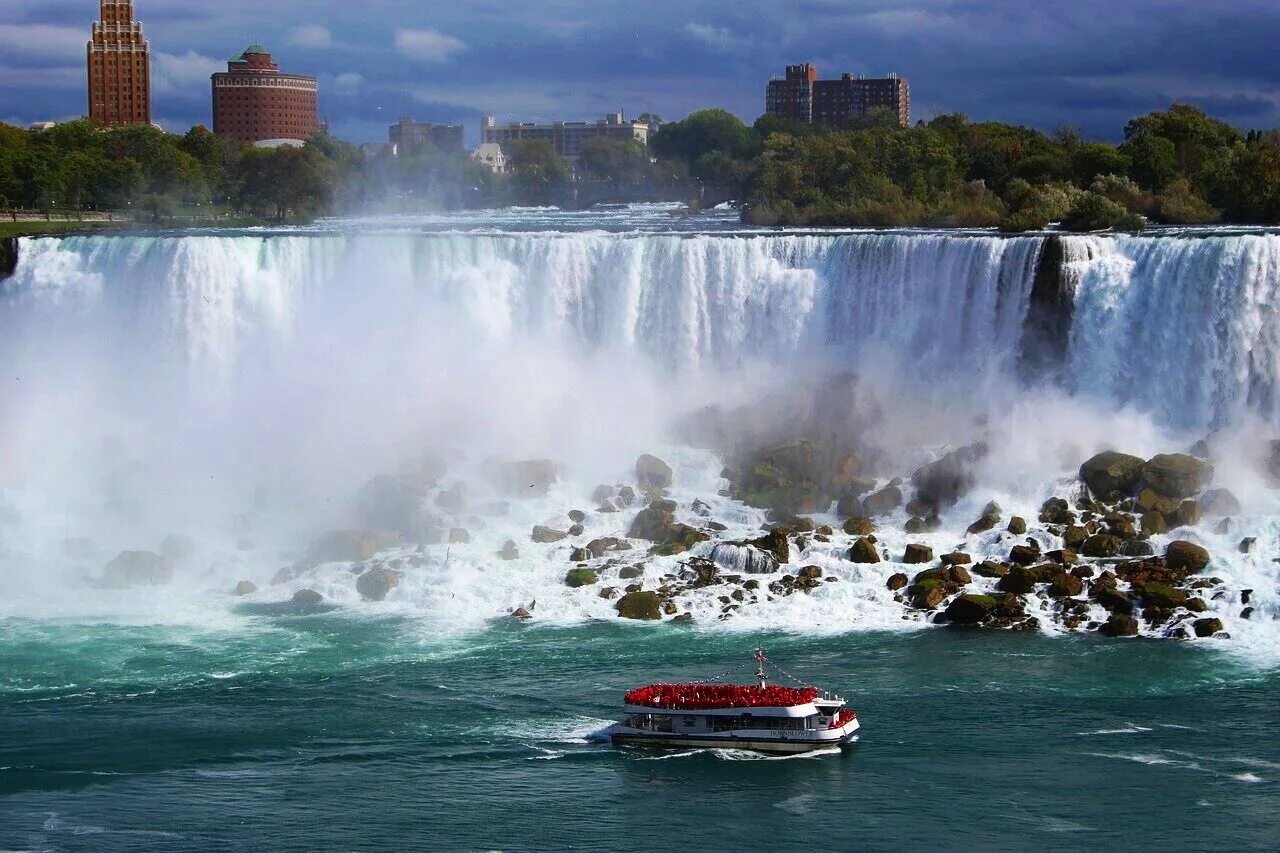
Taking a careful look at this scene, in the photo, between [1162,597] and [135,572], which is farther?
[135,572]

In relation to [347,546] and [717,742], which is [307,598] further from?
[717,742]

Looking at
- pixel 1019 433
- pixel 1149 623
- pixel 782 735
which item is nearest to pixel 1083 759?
pixel 782 735

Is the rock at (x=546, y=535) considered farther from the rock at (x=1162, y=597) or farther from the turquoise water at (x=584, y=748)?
the rock at (x=1162, y=597)

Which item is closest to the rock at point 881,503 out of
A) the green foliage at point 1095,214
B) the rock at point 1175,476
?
the rock at point 1175,476

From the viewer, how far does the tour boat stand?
26.1 metres

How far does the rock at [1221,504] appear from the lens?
117 ft

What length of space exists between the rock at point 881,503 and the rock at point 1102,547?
4677mm

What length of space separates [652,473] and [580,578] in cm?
574

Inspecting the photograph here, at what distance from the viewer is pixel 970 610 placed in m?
32.4

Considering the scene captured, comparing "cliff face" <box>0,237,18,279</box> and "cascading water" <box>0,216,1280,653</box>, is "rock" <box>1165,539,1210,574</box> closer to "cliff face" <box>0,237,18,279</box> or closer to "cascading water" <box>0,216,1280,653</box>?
"cascading water" <box>0,216,1280,653</box>

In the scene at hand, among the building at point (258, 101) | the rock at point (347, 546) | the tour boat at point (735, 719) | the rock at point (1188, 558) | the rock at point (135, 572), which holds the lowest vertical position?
the tour boat at point (735, 719)

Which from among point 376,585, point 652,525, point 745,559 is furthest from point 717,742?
point 652,525

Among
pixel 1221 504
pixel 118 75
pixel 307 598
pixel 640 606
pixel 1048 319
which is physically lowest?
pixel 307 598

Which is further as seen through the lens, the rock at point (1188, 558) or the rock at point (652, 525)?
the rock at point (652, 525)
